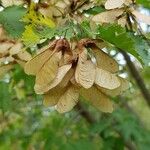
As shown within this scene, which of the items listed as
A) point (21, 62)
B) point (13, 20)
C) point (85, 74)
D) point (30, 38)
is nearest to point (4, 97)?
point (21, 62)

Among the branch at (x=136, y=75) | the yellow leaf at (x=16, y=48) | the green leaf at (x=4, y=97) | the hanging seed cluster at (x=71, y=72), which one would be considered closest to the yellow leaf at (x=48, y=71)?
the hanging seed cluster at (x=71, y=72)

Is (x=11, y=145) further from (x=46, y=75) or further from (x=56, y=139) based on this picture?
(x=46, y=75)

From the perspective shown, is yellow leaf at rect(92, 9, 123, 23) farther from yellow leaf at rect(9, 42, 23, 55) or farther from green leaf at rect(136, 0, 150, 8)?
yellow leaf at rect(9, 42, 23, 55)

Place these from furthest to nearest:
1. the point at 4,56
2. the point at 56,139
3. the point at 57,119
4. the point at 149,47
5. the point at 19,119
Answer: the point at 19,119 → the point at 57,119 → the point at 56,139 → the point at 4,56 → the point at 149,47

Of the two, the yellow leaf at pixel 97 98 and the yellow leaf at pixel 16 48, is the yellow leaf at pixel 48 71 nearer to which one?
the yellow leaf at pixel 97 98

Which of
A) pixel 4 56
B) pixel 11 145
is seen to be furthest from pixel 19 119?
pixel 4 56

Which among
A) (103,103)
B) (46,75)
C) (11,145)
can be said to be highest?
(46,75)

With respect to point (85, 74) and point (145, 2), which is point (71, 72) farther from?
point (145, 2)
